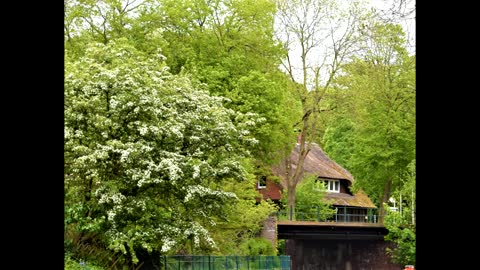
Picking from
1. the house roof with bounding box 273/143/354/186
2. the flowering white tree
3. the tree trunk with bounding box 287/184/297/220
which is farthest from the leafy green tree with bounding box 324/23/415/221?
the flowering white tree

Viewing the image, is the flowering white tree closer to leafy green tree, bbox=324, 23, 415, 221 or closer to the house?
leafy green tree, bbox=324, 23, 415, 221

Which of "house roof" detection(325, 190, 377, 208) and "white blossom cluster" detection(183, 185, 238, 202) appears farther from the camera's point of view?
"house roof" detection(325, 190, 377, 208)

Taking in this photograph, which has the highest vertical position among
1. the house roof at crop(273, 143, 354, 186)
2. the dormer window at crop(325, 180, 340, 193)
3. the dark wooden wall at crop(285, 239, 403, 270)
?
the house roof at crop(273, 143, 354, 186)

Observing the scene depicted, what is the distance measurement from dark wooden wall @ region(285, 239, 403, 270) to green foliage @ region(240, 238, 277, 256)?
7.65 metres

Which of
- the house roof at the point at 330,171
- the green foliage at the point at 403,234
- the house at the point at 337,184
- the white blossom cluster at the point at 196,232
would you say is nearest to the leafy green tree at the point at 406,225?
the green foliage at the point at 403,234

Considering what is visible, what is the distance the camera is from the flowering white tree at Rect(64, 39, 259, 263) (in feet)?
61.4

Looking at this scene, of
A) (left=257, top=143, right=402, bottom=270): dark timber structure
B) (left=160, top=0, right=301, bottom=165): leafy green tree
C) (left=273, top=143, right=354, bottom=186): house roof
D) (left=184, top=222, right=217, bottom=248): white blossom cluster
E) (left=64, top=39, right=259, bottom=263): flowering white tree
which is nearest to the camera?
(left=64, top=39, right=259, bottom=263): flowering white tree

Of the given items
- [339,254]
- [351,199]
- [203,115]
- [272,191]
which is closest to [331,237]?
[339,254]

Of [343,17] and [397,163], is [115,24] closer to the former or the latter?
[343,17]

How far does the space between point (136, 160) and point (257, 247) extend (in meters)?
9.29
